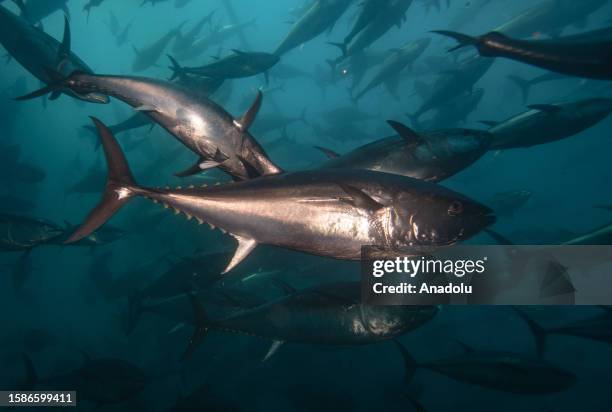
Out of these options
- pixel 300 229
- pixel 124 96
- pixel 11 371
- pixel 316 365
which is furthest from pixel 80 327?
pixel 300 229

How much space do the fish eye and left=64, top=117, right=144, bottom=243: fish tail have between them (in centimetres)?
195

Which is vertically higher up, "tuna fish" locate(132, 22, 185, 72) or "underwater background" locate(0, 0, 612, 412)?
"tuna fish" locate(132, 22, 185, 72)

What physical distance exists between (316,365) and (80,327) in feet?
43.5

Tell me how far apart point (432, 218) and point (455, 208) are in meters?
0.15

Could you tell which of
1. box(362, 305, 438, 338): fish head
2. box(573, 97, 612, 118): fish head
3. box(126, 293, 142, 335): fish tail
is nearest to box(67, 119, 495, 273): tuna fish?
box(362, 305, 438, 338): fish head

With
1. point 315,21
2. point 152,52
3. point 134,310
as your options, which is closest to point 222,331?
point 134,310

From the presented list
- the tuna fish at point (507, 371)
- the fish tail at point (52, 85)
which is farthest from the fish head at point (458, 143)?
the fish tail at point (52, 85)

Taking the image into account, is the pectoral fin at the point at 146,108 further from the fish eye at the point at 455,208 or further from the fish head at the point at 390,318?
the fish head at the point at 390,318

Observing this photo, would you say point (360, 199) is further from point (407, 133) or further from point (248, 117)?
point (407, 133)

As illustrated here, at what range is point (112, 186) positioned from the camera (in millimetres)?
2234

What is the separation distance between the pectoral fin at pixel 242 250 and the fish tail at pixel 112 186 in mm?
736

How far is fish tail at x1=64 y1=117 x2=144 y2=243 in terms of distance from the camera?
2195 mm

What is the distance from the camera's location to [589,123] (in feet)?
15.1

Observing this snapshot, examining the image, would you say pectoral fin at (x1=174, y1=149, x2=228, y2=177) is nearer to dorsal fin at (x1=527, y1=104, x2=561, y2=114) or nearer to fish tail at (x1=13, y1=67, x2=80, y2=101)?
fish tail at (x1=13, y1=67, x2=80, y2=101)
